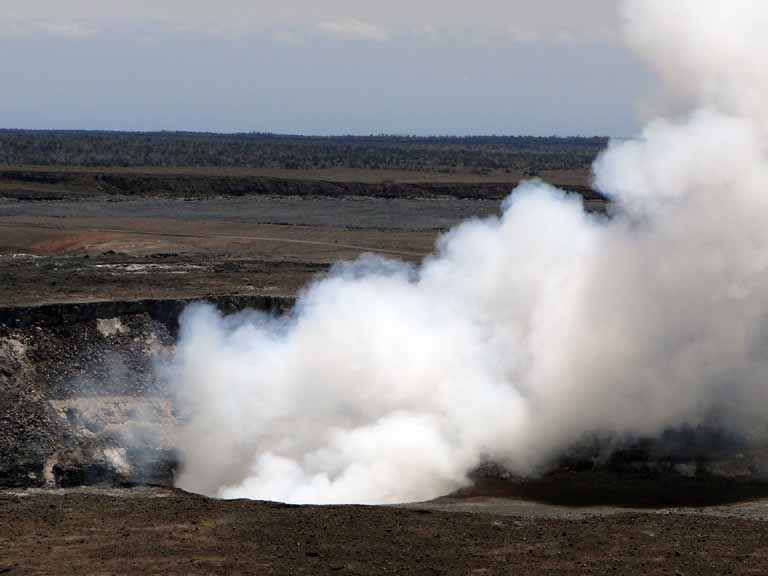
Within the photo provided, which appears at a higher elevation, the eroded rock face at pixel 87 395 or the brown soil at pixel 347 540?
the eroded rock face at pixel 87 395

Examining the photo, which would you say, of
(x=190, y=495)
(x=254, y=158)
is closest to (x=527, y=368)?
(x=190, y=495)

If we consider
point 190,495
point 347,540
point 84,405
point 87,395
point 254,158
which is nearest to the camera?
point 347,540

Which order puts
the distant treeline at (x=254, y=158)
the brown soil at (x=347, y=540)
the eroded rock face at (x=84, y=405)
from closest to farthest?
1. the brown soil at (x=347, y=540)
2. the eroded rock face at (x=84, y=405)
3. the distant treeline at (x=254, y=158)

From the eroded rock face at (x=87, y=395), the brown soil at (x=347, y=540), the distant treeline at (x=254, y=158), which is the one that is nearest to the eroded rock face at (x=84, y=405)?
the eroded rock face at (x=87, y=395)

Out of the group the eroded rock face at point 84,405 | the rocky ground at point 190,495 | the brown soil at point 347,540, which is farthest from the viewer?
the eroded rock face at point 84,405

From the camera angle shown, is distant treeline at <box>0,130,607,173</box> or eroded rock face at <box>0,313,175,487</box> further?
distant treeline at <box>0,130,607,173</box>

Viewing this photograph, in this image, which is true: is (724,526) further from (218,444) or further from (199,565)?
(218,444)

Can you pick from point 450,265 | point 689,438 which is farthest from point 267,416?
point 689,438

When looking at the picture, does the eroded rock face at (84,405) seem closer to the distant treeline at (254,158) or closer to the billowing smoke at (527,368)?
the billowing smoke at (527,368)

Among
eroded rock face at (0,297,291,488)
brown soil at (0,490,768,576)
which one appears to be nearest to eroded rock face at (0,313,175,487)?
eroded rock face at (0,297,291,488)

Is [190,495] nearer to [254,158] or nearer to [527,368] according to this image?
[527,368]

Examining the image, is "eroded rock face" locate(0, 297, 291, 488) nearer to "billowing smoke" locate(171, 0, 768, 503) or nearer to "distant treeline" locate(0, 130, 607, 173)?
"billowing smoke" locate(171, 0, 768, 503)

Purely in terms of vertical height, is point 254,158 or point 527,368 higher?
point 254,158

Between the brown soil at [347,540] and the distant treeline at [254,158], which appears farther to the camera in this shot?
the distant treeline at [254,158]
